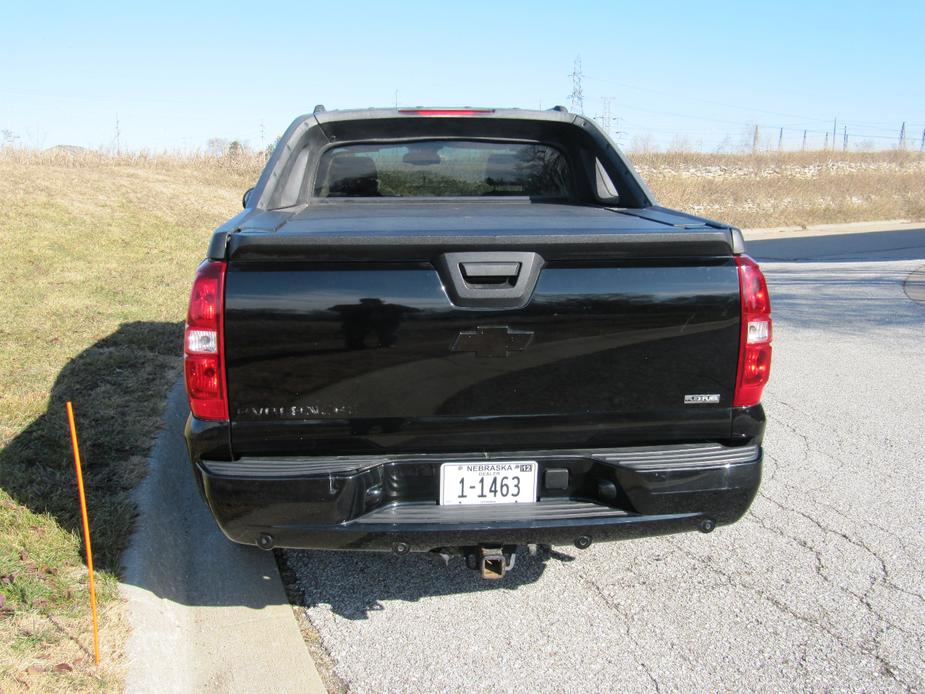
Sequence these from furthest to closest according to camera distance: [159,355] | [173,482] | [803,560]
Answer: [159,355]
[173,482]
[803,560]

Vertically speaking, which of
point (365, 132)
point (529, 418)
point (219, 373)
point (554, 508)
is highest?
point (365, 132)

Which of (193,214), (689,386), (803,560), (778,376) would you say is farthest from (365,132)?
(193,214)

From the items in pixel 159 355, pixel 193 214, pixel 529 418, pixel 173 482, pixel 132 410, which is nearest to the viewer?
pixel 529 418

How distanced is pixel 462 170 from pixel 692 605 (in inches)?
105

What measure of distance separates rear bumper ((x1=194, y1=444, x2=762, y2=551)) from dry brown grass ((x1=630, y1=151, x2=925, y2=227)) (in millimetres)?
26402

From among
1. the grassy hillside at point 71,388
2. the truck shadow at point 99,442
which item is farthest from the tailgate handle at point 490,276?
the truck shadow at point 99,442

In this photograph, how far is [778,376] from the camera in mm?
6746

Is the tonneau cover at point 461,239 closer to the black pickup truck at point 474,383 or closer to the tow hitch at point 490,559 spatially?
the black pickup truck at point 474,383

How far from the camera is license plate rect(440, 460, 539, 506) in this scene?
2717 millimetres

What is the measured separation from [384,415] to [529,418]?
1.64 ft

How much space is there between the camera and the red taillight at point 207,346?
2.55m

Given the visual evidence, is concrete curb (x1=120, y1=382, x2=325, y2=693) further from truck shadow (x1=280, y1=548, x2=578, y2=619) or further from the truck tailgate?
the truck tailgate

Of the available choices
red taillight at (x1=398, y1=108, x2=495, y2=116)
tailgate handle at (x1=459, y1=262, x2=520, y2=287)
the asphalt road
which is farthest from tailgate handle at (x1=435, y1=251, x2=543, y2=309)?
red taillight at (x1=398, y1=108, x2=495, y2=116)

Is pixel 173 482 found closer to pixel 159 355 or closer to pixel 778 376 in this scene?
pixel 159 355
